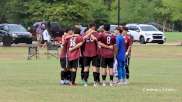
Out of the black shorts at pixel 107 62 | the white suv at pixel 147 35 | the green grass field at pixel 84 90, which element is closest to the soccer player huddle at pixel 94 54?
the black shorts at pixel 107 62

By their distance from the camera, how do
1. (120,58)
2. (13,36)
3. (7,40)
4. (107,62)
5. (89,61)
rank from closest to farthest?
(89,61)
(107,62)
(120,58)
(13,36)
(7,40)

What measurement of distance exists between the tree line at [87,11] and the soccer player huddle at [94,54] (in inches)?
40.9

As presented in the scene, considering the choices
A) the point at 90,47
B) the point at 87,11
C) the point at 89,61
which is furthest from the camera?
the point at 87,11

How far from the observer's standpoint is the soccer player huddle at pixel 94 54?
783 inches

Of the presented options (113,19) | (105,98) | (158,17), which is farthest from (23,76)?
(158,17)

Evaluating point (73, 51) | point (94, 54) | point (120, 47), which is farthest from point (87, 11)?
point (94, 54)

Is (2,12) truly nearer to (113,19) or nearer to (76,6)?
(76,6)

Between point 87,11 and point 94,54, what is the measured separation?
152ft

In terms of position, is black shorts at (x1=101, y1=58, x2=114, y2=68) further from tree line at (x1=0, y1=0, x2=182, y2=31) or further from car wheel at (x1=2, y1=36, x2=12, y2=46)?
car wheel at (x1=2, y1=36, x2=12, y2=46)

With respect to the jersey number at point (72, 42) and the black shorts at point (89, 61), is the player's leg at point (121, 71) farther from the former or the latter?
the jersey number at point (72, 42)

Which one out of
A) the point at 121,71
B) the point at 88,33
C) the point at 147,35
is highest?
the point at 88,33

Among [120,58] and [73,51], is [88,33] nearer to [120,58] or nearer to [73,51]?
[73,51]

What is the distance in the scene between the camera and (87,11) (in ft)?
216

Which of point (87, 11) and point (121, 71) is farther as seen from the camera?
point (87, 11)
